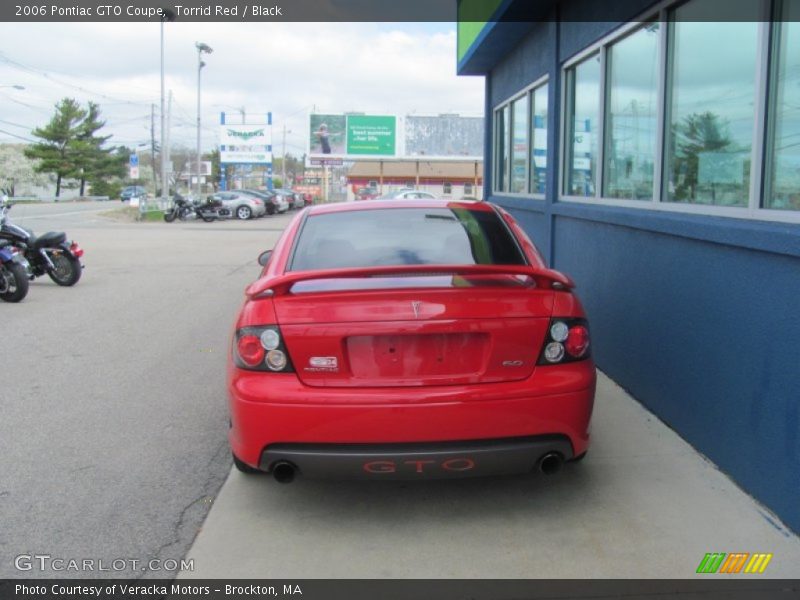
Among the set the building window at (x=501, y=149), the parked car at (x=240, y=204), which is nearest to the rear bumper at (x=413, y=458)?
the building window at (x=501, y=149)

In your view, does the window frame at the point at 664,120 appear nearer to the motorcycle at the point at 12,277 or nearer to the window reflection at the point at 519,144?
the window reflection at the point at 519,144

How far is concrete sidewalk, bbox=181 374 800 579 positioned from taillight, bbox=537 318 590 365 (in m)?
0.82

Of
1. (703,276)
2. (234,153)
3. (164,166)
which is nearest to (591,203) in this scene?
(703,276)

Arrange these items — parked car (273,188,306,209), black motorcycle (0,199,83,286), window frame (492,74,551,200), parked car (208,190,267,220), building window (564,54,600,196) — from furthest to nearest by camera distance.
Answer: parked car (273,188,306,209) → parked car (208,190,267,220) → black motorcycle (0,199,83,286) → window frame (492,74,551,200) → building window (564,54,600,196)

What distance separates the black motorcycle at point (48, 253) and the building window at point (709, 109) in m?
9.85

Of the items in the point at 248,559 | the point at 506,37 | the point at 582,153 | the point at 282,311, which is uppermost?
the point at 506,37

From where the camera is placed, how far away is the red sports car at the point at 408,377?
347 centimetres

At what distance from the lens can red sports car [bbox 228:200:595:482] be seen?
3467mm

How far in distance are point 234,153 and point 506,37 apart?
56.2 m

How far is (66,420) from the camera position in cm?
545

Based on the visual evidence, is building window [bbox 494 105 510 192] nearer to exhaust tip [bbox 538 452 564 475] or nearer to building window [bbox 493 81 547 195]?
building window [bbox 493 81 547 195]

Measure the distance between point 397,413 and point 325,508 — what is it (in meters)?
0.91

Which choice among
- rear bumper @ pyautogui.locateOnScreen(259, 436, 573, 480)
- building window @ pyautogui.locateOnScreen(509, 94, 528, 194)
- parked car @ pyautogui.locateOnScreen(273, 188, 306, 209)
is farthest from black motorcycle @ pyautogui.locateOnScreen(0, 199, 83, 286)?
parked car @ pyautogui.locateOnScreen(273, 188, 306, 209)

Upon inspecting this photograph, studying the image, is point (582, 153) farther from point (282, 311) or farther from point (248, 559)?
point (248, 559)
